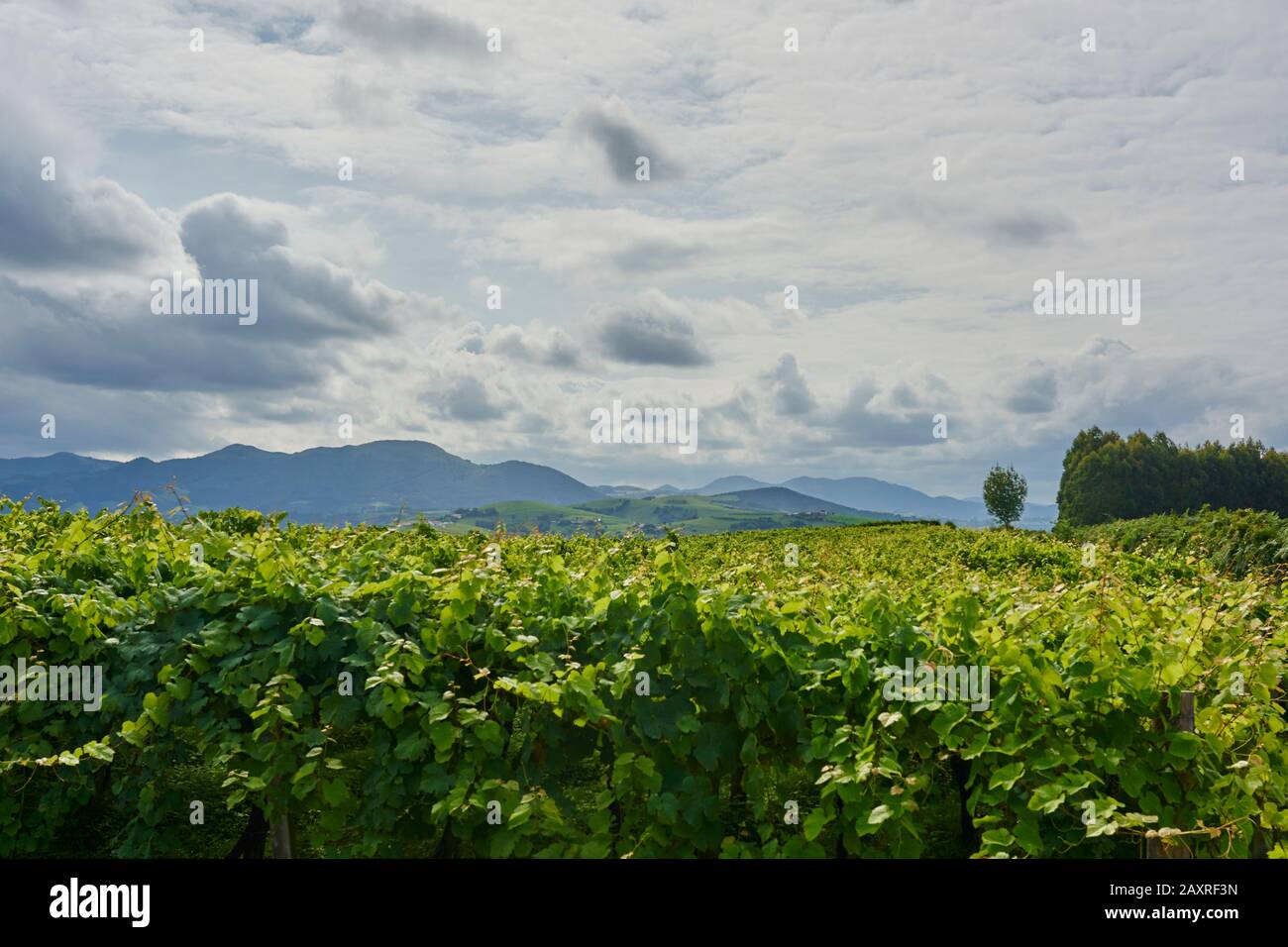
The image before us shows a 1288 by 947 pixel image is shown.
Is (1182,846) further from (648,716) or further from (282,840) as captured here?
(282,840)

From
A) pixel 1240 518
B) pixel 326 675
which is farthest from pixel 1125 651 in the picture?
pixel 1240 518

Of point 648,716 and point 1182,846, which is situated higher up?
point 648,716

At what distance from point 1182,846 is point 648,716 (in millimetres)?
2742

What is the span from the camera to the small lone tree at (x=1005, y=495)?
9888cm

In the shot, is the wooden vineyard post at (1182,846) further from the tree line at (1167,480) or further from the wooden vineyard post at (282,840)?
the tree line at (1167,480)

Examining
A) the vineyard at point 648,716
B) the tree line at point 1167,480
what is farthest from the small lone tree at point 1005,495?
the vineyard at point 648,716

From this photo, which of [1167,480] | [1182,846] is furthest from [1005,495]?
[1182,846]

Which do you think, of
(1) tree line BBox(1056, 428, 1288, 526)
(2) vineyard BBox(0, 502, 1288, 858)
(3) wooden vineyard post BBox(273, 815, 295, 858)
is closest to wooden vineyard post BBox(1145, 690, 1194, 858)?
(2) vineyard BBox(0, 502, 1288, 858)

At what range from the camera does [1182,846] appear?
4.33m

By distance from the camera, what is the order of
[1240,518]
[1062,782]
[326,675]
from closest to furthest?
[1062,782]
[326,675]
[1240,518]

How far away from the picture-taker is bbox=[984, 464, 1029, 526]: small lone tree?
9888 centimetres

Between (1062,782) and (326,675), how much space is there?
3.86 meters
